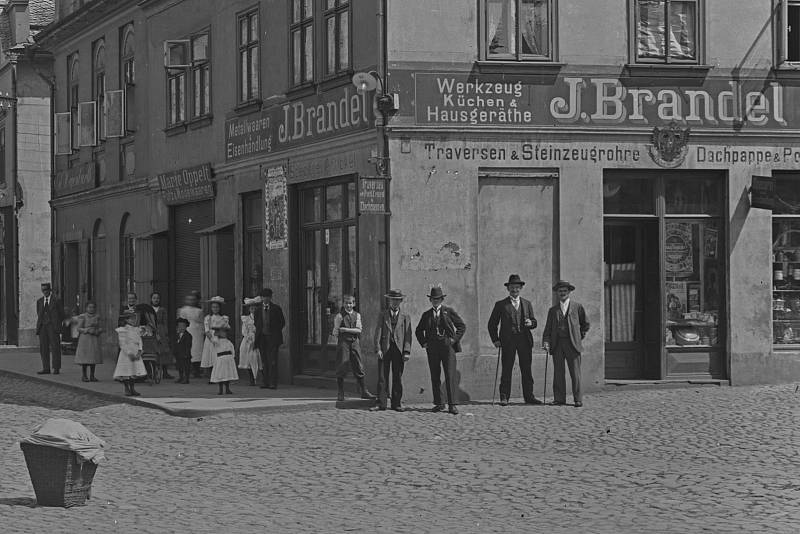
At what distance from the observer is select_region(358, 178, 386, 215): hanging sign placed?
2050 centimetres

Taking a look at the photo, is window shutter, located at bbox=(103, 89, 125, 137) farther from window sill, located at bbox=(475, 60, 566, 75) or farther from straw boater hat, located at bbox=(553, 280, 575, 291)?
straw boater hat, located at bbox=(553, 280, 575, 291)

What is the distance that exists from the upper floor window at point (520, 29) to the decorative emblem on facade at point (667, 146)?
2.09m

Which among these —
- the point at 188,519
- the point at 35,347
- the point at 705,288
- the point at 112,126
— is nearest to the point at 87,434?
the point at 188,519

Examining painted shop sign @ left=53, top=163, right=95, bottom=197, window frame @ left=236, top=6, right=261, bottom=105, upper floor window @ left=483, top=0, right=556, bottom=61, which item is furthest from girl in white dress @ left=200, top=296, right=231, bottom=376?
painted shop sign @ left=53, top=163, right=95, bottom=197

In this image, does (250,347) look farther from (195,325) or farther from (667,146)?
(667,146)

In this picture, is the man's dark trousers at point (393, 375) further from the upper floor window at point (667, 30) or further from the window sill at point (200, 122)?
the window sill at point (200, 122)

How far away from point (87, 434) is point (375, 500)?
2469 mm

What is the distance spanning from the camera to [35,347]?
42.8 m

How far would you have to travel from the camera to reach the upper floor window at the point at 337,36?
22.6 metres

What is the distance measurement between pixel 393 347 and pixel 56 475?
8.86 metres

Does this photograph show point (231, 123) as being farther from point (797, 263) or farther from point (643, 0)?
point (797, 263)

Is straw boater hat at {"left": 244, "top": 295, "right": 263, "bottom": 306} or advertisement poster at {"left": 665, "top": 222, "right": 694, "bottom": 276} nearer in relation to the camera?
advertisement poster at {"left": 665, "top": 222, "right": 694, "bottom": 276}

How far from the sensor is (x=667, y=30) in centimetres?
2186

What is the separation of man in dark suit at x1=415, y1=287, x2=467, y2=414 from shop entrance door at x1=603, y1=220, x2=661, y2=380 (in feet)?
11.4
